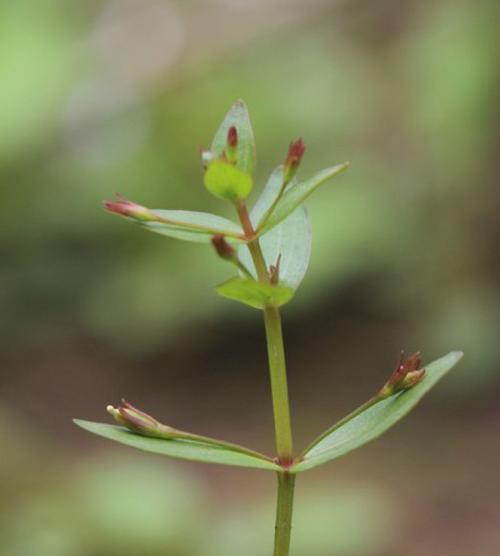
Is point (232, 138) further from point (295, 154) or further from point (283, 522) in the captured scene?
point (283, 522)

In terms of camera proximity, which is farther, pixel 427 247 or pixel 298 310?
pixel 298 310

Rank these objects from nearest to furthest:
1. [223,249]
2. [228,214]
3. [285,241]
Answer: [223,249] → [285,241] → [228,214]

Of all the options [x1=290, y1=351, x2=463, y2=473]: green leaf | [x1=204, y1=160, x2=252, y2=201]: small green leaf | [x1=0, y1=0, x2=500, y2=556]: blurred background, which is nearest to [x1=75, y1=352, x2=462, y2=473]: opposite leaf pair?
[x1=290, y1=351, x2=463, y2=473]: green leaf

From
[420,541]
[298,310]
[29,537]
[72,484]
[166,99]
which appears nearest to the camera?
[29,537]

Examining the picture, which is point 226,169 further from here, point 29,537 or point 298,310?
point 298,310

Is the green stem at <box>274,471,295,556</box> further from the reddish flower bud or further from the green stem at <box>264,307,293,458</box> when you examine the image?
the reddish flower bud

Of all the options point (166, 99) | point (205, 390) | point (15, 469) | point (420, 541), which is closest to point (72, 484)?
point (15, 469)

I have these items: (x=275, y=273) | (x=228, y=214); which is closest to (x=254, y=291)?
(x=275, y=273)
